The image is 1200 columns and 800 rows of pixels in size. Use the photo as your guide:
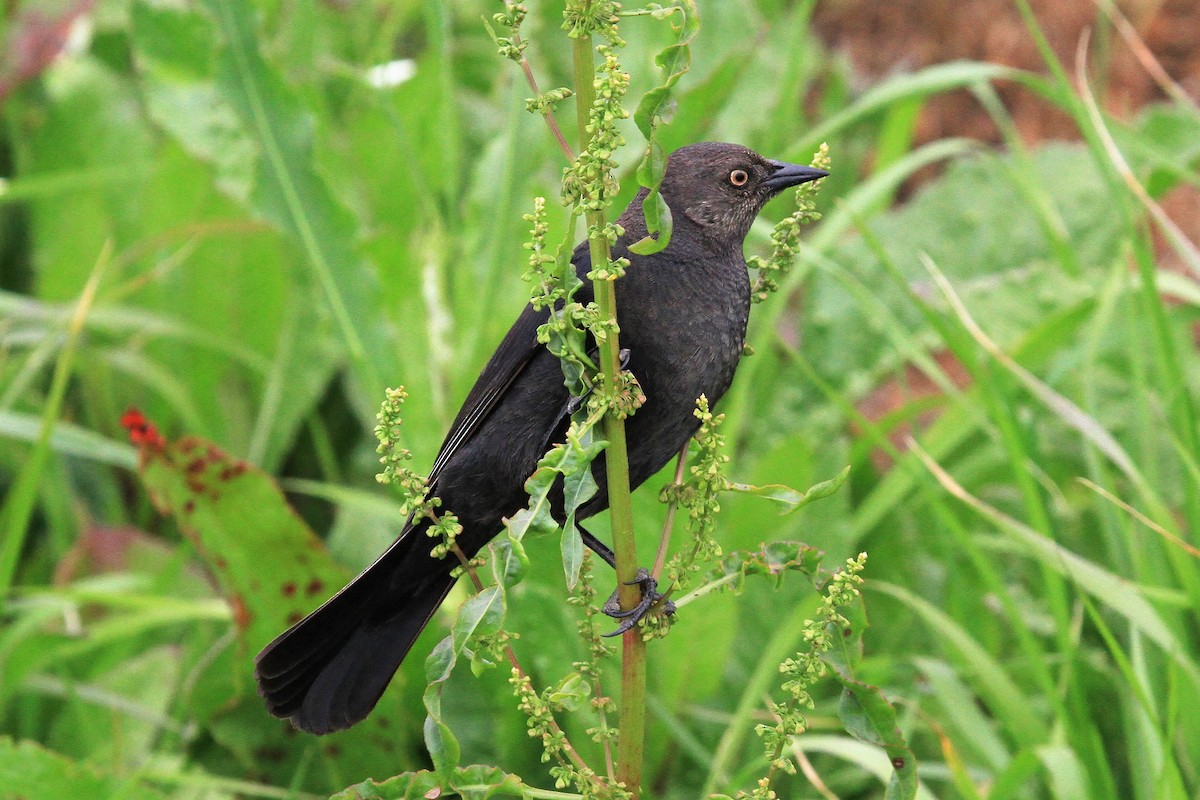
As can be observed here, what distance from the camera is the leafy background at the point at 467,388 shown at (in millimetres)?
2830

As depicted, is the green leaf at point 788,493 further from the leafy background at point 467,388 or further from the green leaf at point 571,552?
the leafy background at point 467,388

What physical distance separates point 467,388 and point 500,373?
1.27m

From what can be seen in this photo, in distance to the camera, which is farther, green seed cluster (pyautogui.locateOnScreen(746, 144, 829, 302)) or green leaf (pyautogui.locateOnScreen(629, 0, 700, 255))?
green seed cluster (pyautogui.locateOnScreen(746, 144, 829, 302))

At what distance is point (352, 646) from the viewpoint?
6.97ft

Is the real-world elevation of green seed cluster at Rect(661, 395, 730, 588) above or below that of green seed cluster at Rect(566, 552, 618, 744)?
above

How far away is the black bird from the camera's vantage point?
2.00m

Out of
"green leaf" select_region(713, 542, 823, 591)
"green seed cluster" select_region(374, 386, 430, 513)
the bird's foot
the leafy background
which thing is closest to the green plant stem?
the bird's foot

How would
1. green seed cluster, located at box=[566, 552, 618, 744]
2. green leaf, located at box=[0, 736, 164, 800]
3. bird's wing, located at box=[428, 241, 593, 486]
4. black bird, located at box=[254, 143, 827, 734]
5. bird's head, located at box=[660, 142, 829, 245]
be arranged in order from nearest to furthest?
green seed cluster, located at box=[566, 552, 618, 744] < black bird, located at box=[254, 143, 827, 734] < bird's wing, located at box=[428, 241, 593, 486] < bird's head, located at box=[660, 142, 829, 245] < green leaf, located at box=[0, 736, 164, 800]

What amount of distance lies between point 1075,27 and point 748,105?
7.20ft

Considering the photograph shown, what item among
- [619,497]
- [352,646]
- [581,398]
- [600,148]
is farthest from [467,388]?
[600,148]

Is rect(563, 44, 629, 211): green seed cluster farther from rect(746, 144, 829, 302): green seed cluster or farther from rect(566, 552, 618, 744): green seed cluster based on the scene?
rect(566, 552, 618, 744): green seed cluster

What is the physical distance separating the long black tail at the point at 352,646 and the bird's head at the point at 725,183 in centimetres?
72

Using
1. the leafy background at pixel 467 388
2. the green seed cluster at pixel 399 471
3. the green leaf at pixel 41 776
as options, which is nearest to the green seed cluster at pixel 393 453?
the green seed cluster at pixel 399 471

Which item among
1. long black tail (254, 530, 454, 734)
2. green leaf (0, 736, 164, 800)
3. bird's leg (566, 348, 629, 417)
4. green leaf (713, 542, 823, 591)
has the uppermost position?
bird's leg (566, 348, 629, 417)
